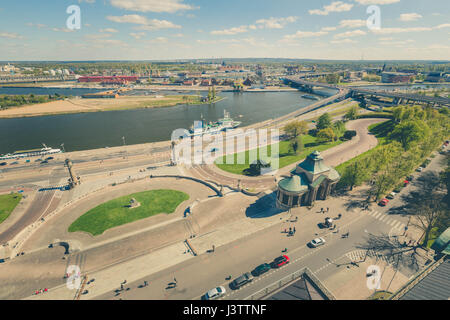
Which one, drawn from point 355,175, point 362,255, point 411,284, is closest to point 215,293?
point 411,284

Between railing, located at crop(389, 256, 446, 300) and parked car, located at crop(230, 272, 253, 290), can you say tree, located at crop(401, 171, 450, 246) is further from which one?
parked car, located at crop(230, 272, 253, 290)

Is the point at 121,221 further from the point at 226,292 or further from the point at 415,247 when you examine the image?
the point at 415,247

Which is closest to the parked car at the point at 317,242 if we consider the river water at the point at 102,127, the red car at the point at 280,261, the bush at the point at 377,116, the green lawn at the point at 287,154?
the red car at the point at 280,261

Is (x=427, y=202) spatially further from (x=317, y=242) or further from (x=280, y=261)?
(x=280, y=261)

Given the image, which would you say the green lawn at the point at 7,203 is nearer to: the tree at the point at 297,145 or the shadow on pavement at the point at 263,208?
the shadow on pavement at the point at 263,208

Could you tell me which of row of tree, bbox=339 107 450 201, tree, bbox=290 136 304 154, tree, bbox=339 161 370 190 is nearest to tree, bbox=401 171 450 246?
row of tree, bbox=339 107 450 201

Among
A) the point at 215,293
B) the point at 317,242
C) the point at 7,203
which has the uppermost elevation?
the point at 7,203
